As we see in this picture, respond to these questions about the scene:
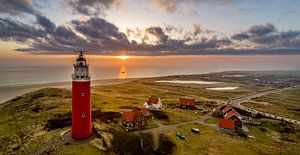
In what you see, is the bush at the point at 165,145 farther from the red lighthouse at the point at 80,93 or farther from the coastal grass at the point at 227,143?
the red lighthouse at the point at 80,93

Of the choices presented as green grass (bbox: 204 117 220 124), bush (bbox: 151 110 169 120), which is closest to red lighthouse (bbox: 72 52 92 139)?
bush (bbox: 151 110 169 120)

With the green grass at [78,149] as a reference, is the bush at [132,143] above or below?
below

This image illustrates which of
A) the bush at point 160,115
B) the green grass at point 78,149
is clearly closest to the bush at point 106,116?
the bush at point 160,115

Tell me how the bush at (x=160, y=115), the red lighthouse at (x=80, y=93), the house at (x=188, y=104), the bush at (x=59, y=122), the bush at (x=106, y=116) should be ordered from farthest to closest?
the house at (x=188, y=104)
the bush at (x=160, y=115)
the bush at (x=106, y=116)
the bush at (x=59, y=122)
the red lighthouse at (x=80, y=93)

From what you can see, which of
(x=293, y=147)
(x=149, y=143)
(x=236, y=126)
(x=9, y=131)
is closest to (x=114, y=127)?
(x=149, y=143)

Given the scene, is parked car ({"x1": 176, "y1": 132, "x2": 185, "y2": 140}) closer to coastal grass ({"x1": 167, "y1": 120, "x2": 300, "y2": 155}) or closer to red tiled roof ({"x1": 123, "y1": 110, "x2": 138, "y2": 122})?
coastal grass ({"x1": 167, "y1": 120, "x2": 300, "y2": 155})

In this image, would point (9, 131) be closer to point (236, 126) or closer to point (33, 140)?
point (33, 140)

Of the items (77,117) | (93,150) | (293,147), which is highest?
(77,117)

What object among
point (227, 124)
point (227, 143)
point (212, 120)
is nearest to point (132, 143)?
point (227, 143)

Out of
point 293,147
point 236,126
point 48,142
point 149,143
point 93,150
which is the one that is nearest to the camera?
point 93,150
